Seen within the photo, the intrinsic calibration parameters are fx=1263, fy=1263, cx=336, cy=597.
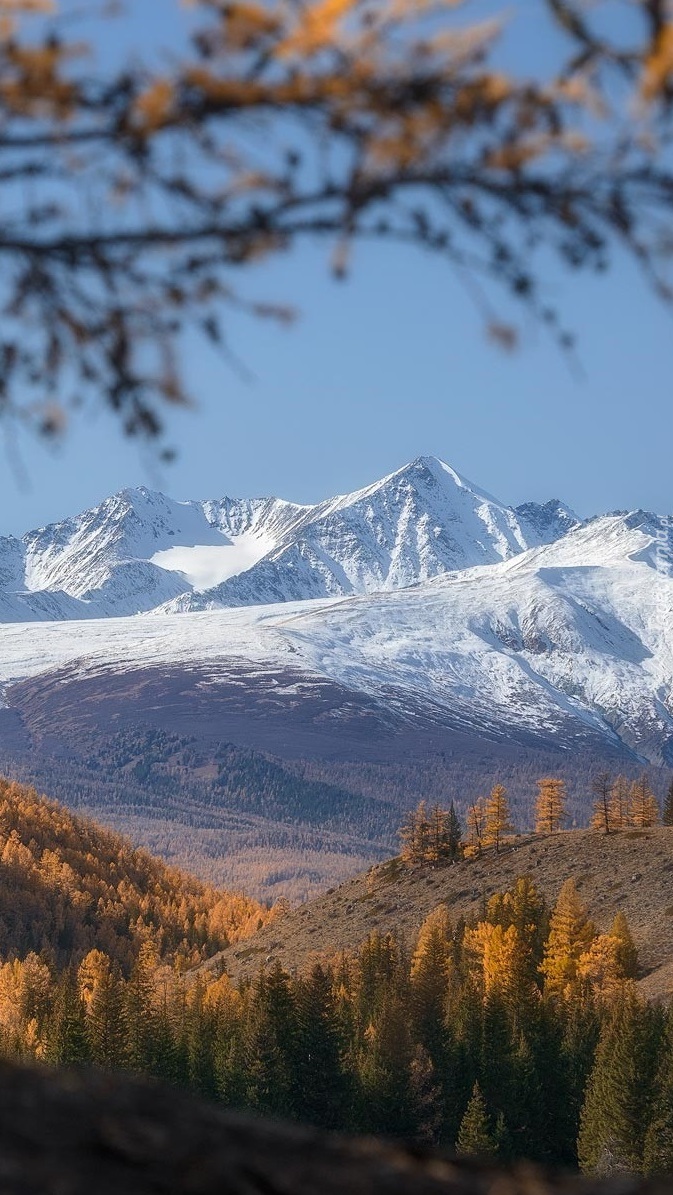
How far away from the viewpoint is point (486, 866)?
123 meters

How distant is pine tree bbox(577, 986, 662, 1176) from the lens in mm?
48375

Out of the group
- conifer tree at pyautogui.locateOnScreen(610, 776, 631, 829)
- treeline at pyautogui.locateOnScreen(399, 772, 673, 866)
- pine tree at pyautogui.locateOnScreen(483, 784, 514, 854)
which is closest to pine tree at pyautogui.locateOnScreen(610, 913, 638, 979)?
treeline at pyautogui.locateOnScreen(399, 772, 673, 866)

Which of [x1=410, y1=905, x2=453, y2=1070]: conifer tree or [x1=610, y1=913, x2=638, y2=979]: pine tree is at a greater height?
[x1=610, y1=913, x2=638, y2=979]: pine tree

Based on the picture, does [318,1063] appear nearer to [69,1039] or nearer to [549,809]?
[69,1039]

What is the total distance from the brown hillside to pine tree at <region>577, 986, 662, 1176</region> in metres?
41.2

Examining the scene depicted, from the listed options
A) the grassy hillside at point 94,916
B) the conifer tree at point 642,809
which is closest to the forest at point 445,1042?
the conifer tree at point 642,809

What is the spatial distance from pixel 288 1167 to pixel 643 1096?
47955 millimetres

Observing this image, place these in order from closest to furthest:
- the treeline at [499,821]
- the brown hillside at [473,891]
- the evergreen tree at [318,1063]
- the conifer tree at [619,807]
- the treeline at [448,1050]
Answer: the treeline at [448,1050]
the evergreen tree at [318,1063]
the brown hillside at [473,891]
the treeline at [499,821]
the conifer tree at [619,807]

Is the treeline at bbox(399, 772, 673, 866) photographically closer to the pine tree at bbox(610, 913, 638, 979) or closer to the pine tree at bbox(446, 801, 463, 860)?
the pine tree at bbox(446, 801, 463, 860)

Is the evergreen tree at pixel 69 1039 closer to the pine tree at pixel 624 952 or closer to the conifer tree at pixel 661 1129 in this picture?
the conifer tree at pixel 661 1129

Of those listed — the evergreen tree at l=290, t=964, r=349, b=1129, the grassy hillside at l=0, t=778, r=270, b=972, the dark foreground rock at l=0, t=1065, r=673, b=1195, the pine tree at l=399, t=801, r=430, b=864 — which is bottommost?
the grassy hillside at l=0, t=778, r=270, b=972

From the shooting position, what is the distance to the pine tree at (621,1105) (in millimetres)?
48375

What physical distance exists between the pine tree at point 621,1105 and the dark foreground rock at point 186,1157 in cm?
4565

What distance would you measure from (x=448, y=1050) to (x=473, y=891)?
177 feet
